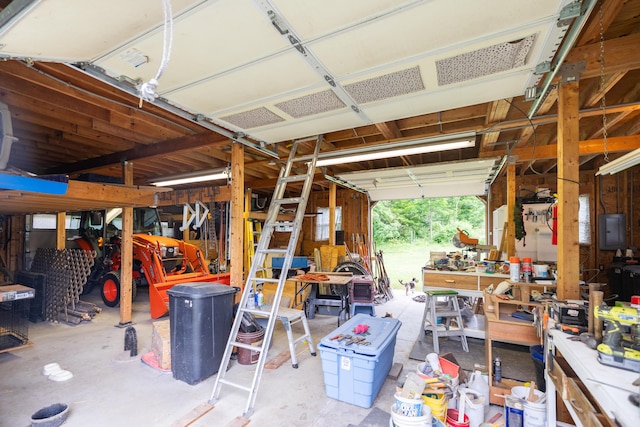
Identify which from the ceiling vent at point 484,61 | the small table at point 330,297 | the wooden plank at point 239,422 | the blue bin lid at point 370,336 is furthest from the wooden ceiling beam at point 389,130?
the wooden plank at point 239,422

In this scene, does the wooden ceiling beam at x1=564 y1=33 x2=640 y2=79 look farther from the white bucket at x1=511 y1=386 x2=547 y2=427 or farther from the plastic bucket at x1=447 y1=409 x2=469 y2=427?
the plastic bucket at x1=447 y1=409 x2=469 y2=427

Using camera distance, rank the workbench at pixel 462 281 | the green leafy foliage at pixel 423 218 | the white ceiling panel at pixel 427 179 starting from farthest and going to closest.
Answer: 1. the green leafy foliage at pixel 423 218
2. the white ceiling panel at pixel 427 179
3. the workbench at pixel 462 281

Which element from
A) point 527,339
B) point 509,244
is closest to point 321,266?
point 509,244

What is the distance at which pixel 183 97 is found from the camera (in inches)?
96.0

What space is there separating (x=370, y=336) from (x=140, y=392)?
2.28m

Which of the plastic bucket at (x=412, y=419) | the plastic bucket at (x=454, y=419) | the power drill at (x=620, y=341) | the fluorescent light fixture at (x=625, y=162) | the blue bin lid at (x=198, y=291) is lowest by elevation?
the plastic bucket at (x=454, y=419)

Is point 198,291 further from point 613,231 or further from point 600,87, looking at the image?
point 613,231

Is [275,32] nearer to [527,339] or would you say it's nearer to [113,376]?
[527,339]

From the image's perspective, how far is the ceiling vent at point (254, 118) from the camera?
8.89 ft

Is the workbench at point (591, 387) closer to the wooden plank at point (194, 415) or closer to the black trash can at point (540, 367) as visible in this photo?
the black trash can at point (540, 367)

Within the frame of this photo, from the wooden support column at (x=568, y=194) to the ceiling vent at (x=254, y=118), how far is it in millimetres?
2395

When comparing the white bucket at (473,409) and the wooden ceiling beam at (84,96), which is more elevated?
the wooden ceiling beam at (84,96)

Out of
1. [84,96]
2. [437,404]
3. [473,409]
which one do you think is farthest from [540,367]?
[84,96]

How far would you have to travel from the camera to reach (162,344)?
3387 millimetres
